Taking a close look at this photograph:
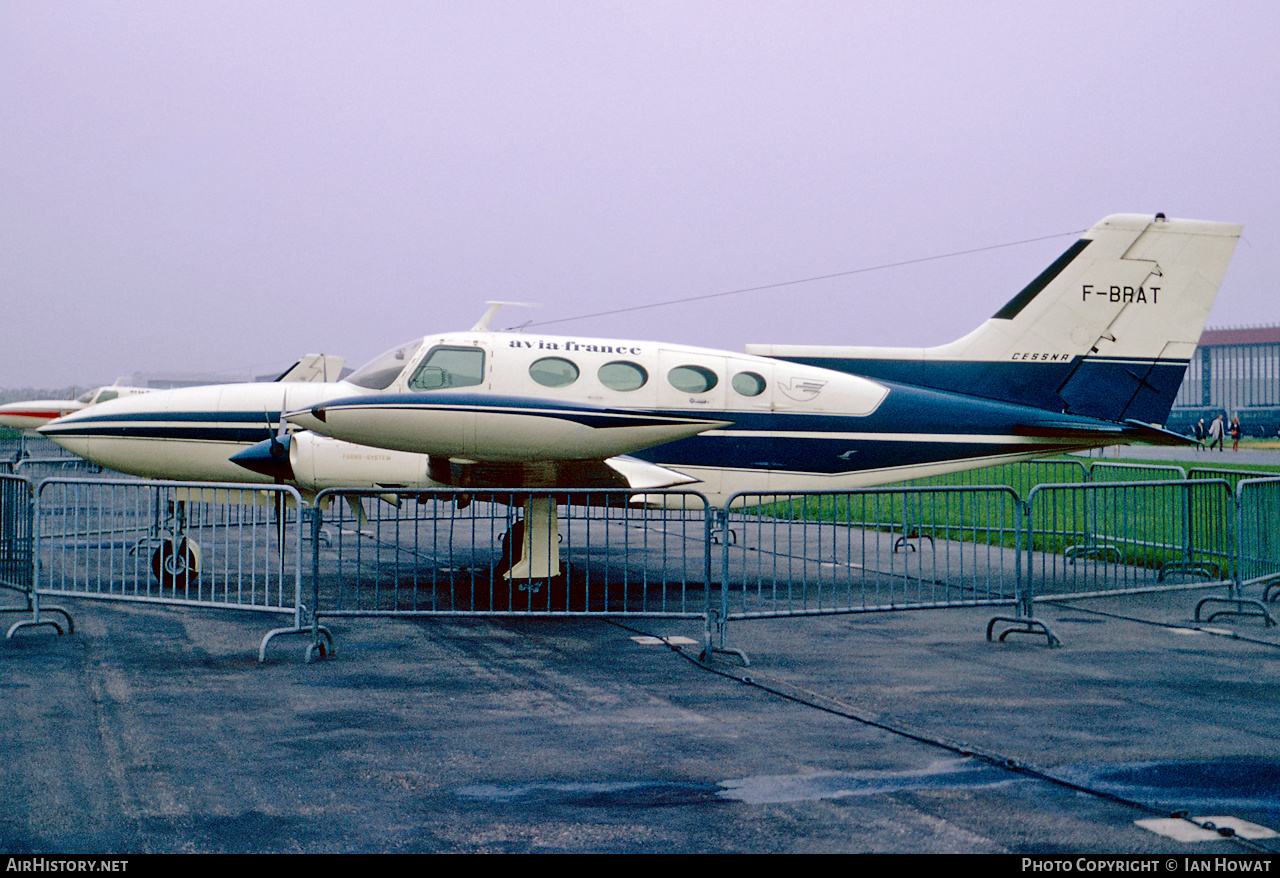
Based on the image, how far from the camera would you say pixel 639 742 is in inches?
215

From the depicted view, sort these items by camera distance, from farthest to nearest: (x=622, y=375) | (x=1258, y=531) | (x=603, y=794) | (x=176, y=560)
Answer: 1. (x=622, y=375)
2. (x=176, y=560)
3. (x=1258, y=531)
4. (x=603, y=794)

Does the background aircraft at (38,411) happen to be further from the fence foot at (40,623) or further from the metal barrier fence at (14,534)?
the fence foot at (40,623)

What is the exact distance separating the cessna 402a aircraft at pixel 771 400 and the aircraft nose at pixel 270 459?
0.05 ft

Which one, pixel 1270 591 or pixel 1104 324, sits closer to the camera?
pixel 1270 591

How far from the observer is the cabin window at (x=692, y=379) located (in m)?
11.5

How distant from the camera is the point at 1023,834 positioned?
410cm

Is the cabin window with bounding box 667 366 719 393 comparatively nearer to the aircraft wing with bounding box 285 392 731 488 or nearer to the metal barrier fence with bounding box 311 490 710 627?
the metal barrier fence with bounding box 311 490 710 627

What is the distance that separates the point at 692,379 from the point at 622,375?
31.3 inches

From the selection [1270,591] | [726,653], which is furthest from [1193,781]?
[1270,591]

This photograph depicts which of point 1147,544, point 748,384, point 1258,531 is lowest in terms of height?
point 1147,544

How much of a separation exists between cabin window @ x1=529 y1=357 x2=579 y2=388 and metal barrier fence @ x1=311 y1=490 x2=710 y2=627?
123 centimetres

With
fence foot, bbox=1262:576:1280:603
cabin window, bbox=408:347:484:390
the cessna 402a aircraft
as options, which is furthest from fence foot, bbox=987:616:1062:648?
cabin window, bbox=408:347:484:390

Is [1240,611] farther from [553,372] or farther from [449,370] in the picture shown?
[449,370]

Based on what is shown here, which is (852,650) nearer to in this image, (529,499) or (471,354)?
(529,499)
